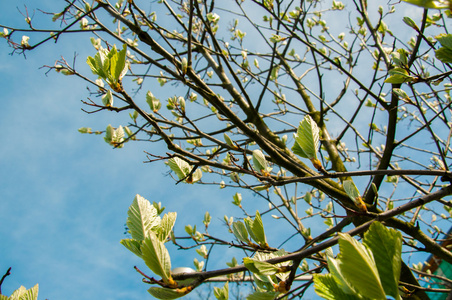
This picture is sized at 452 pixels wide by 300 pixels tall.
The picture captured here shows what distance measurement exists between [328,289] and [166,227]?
16.9 inches

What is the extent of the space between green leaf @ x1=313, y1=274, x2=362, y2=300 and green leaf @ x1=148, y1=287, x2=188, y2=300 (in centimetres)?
34

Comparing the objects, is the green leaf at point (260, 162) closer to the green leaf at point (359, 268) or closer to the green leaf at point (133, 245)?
the green leaf at point (133, 245)

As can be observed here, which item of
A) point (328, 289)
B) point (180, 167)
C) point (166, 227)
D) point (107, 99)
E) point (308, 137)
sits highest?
point (107, 99)

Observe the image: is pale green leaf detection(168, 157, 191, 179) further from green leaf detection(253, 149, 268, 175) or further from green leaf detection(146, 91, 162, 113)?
green leaf detection(146, 91, 162, 113)

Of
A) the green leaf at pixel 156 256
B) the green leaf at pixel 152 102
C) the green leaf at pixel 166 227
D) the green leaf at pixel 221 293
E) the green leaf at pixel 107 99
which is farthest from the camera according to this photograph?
the green leaf at pixel 152 102

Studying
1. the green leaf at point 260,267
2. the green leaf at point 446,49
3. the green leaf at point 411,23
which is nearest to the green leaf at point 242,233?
the green leaf at point 260,267

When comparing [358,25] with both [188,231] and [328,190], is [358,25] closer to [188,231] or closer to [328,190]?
[328,190]

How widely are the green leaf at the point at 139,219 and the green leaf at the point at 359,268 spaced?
465 millimetres

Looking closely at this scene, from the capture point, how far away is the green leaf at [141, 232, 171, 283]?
67 cm

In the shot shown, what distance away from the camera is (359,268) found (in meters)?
0.49

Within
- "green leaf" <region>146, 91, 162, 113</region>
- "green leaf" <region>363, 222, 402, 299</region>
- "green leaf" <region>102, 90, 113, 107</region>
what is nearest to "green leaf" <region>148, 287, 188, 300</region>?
"green leaf" <region>363, 222, 402, 299</region>

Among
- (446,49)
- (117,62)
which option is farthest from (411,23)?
(117,62)

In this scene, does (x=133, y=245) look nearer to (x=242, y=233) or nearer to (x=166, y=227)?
(x=166, y=227)

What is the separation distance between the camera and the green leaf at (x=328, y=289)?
572mm
